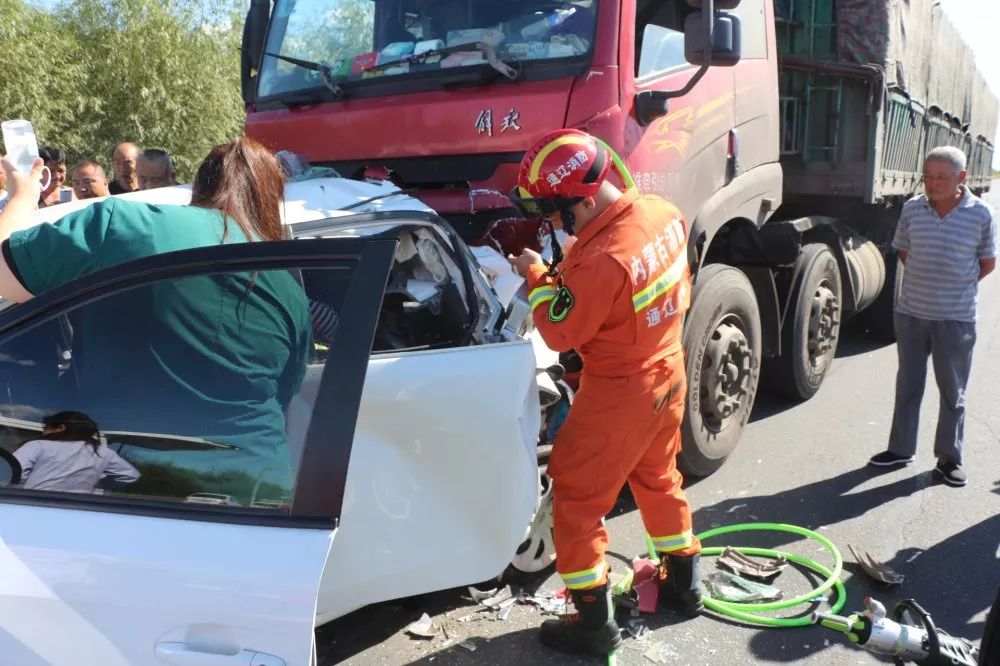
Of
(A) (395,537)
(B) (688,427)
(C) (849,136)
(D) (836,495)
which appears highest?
(C) (849,136)

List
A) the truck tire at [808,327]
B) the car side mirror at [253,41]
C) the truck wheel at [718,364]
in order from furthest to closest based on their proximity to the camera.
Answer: the truck tire at [808,327], the car side mirror at [253,41], the truck wheel at [718,364]

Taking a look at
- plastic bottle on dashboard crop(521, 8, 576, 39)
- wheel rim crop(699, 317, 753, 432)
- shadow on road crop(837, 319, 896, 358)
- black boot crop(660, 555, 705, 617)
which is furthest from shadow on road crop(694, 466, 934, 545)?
shadow on road crop(837, 319, 896, 358)

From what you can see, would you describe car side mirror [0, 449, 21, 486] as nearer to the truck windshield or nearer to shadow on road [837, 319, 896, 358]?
the truck windshield

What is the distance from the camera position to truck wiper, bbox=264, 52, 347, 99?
12.8ft

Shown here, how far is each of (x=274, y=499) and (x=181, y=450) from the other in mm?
253

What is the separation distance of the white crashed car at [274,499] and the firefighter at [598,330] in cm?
42

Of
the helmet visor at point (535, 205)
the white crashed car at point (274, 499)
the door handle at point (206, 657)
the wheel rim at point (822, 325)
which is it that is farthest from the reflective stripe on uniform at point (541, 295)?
the wheel rim at point (822, 325)

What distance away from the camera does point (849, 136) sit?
18.6ft

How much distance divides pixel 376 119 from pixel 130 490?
237 centimetres

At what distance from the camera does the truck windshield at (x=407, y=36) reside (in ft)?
11.5

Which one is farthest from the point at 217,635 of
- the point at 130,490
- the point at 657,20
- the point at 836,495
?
the point at 836,495

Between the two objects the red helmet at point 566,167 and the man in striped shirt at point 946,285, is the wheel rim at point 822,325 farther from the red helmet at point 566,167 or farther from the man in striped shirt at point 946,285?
the red helmet at point 566,167

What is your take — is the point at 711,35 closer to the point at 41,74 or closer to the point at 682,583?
the point at 682,583

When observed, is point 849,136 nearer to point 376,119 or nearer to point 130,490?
point 376,119
